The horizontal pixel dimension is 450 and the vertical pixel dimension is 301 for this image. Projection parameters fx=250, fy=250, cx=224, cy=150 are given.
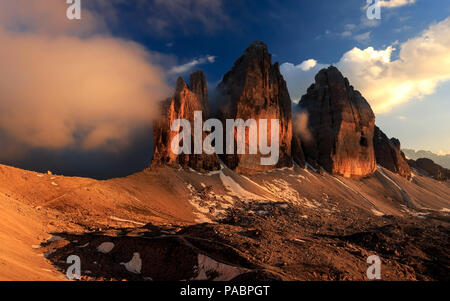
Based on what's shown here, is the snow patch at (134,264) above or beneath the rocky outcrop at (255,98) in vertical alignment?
beneath

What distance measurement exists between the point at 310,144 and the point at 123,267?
69644 mm

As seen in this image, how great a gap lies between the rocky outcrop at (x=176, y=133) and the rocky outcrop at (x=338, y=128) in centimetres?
3824

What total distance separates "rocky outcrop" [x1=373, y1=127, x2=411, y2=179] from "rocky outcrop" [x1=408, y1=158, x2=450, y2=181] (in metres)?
26.7

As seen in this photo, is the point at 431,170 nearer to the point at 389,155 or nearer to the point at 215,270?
the point at 389,155

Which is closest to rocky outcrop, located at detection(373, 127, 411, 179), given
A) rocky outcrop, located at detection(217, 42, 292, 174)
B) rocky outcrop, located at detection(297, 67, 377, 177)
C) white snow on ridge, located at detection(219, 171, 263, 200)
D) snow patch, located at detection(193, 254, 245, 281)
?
rocky outcrop, located at detection(297, 67, 377, 177)

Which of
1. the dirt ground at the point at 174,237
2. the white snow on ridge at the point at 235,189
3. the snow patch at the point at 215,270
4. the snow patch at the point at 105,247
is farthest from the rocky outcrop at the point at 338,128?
the snow patch at the point at 105,247

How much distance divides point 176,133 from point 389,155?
268 feet

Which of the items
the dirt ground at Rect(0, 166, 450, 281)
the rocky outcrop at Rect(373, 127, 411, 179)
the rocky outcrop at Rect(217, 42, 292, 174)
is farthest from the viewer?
the rocky outcrop at Rect(373, 127, 411, 179)

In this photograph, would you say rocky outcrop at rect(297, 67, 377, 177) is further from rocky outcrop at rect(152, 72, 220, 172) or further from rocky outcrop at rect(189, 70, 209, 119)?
rocky outcrop at rect(152, 72, 220, 172)

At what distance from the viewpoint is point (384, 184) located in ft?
238

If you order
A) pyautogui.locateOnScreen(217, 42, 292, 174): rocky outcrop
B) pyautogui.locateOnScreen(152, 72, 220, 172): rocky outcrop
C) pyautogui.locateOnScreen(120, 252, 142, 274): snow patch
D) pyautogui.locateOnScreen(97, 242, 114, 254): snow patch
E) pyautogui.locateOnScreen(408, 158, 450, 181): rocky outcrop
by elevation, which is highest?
pyautogui.locateOnScreen(217, 42, 292, 174): rocky outcrop

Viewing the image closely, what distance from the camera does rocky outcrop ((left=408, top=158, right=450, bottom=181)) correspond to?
341 ft

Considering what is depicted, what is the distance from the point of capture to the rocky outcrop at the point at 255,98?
55.9 m

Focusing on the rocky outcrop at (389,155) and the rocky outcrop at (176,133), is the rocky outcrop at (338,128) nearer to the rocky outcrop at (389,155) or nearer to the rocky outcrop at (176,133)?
the rocky outcrop at (389,155)
